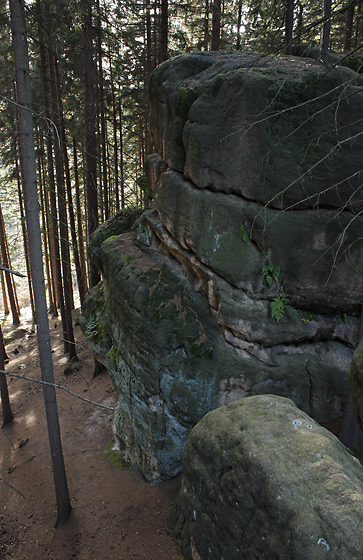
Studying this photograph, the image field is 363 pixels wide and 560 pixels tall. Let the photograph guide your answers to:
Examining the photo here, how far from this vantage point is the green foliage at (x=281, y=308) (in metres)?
7.48

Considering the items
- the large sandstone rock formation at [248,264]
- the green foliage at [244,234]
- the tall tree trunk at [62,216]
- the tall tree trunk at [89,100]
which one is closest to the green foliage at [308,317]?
the large sandstone rock formation at [248,264]

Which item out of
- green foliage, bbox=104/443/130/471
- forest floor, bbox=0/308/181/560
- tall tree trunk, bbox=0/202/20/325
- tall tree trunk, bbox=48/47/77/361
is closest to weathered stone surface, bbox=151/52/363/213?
tall tree trunk, bbox=48/47/77/361

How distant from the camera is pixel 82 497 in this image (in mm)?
8383

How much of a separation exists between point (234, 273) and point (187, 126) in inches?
157

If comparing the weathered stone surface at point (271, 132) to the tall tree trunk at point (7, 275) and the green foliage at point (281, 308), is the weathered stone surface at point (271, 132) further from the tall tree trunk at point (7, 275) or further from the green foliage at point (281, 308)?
the tall tree trunk at point (7, 275)

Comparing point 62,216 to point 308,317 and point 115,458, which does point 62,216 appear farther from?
point 308,317

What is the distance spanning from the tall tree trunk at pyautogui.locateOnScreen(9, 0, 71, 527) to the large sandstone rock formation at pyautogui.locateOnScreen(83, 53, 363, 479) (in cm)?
207

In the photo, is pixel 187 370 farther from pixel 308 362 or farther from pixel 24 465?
pixel 24 465

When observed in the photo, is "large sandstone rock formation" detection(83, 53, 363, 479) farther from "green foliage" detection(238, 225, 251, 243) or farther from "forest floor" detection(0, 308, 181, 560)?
"forest floor" detection(0, 308, 181, 560)

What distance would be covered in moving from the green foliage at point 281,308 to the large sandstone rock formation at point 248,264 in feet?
0.08

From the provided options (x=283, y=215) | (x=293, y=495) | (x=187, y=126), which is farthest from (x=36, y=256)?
(x=293, y=495)

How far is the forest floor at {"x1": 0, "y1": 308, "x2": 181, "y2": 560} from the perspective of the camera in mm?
7105

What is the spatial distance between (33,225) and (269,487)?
20.1 feet

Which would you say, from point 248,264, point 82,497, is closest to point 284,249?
point 248,264
